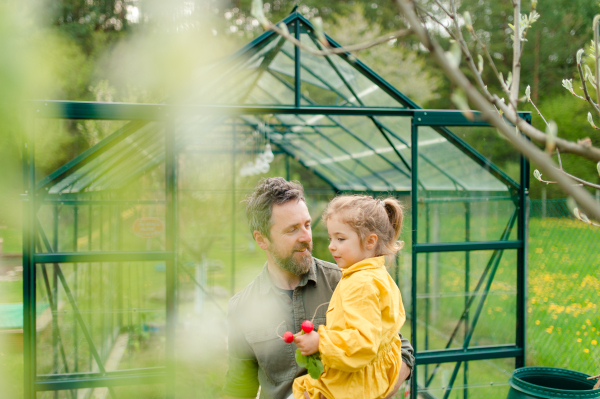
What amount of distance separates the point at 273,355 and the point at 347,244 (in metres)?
0.54

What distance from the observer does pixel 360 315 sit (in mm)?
1453

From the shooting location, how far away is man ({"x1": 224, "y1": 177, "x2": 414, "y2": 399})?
179cm

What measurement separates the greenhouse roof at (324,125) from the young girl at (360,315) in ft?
4.59

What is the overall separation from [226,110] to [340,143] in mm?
3255

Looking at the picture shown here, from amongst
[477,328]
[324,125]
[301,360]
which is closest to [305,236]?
[301,360]

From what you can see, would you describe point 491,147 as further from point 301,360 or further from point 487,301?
point 301,360

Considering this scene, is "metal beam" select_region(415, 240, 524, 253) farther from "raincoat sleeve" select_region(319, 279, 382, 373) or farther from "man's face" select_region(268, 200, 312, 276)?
"raincoat sleeve" select_region(319, 279, 382, 373)

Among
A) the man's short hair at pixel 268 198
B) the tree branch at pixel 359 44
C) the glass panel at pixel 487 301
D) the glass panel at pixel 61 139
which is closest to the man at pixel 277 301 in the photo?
the man's short hair at pixel 268 198

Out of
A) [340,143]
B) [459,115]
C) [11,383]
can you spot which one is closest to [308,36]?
[459,115]

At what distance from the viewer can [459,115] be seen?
125 inches

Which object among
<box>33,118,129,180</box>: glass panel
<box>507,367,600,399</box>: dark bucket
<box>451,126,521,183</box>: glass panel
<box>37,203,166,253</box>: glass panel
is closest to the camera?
<box>507,367,600,399</box>: dark bucket

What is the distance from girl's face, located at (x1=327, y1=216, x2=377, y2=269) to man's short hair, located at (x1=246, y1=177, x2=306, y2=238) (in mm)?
254

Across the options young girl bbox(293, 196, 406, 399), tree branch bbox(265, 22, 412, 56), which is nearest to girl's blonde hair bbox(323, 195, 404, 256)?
young girl bbox(293, 196, 406, 399)

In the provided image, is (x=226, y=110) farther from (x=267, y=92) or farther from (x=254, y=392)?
(x=267, y=92)
